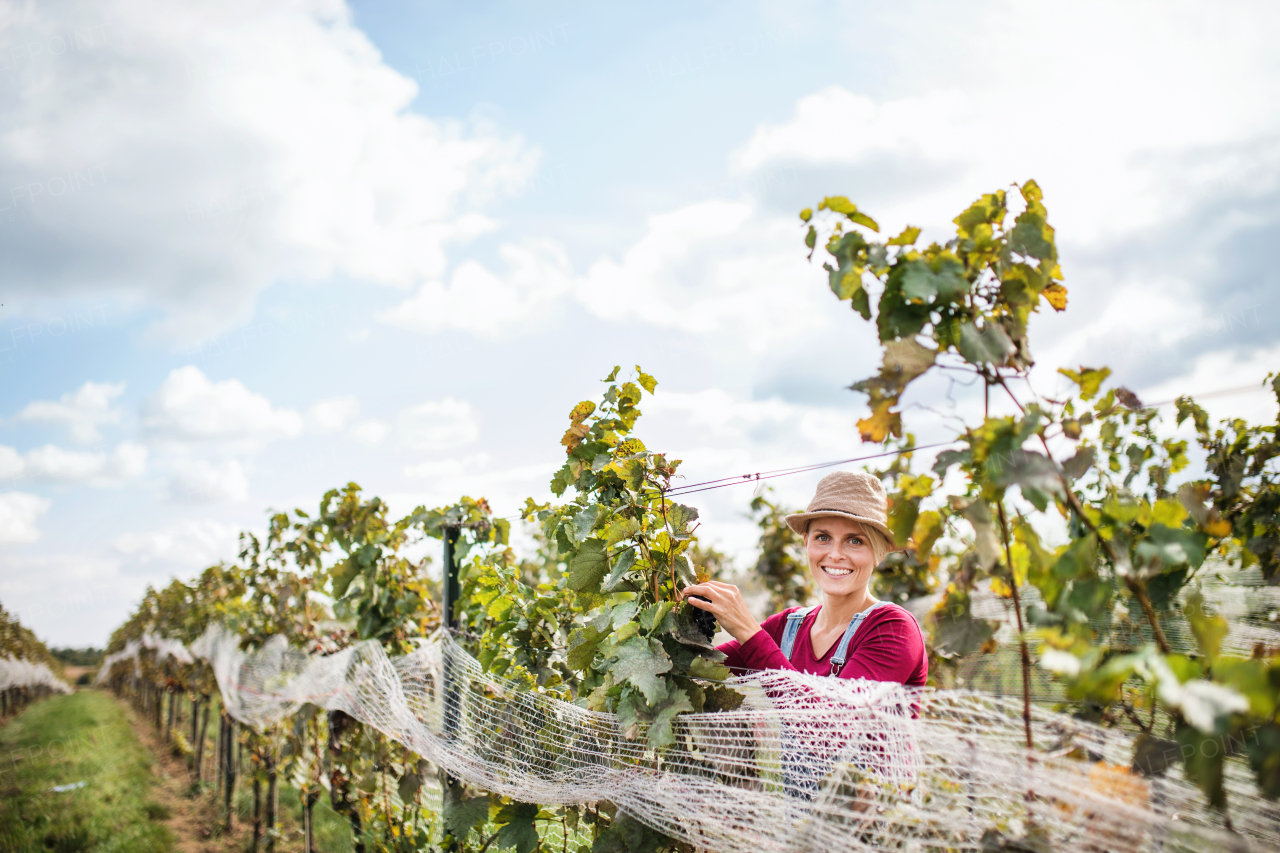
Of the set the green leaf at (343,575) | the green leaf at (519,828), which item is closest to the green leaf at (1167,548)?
the green leaf at (519,828)

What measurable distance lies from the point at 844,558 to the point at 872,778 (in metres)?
0.85

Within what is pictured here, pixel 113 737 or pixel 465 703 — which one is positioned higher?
pixel 465 703

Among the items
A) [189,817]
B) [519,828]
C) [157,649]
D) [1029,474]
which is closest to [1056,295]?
[1029,474]

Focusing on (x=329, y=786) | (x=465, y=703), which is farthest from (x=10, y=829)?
(x=465, y=703)

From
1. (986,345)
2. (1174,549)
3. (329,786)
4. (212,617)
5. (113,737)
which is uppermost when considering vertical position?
(986,345)

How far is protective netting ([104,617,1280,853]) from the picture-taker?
3.80 ft

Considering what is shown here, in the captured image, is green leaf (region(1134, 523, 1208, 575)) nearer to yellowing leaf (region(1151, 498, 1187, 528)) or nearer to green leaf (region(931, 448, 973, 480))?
yellowing leaf (region(1151, 498, 1187, 528))

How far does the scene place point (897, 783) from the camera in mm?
1391

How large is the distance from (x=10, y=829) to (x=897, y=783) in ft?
32.1

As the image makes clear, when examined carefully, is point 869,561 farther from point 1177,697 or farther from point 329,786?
point 329,786

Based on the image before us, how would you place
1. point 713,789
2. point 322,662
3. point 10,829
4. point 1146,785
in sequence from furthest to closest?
1. point 10,829
2. point 322,662
3. point 713,789
4. point 1146,785

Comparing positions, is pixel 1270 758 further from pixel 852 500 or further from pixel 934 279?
pixel 852 500

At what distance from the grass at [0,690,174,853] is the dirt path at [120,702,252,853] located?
0.20 metres

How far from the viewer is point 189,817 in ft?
29.0
